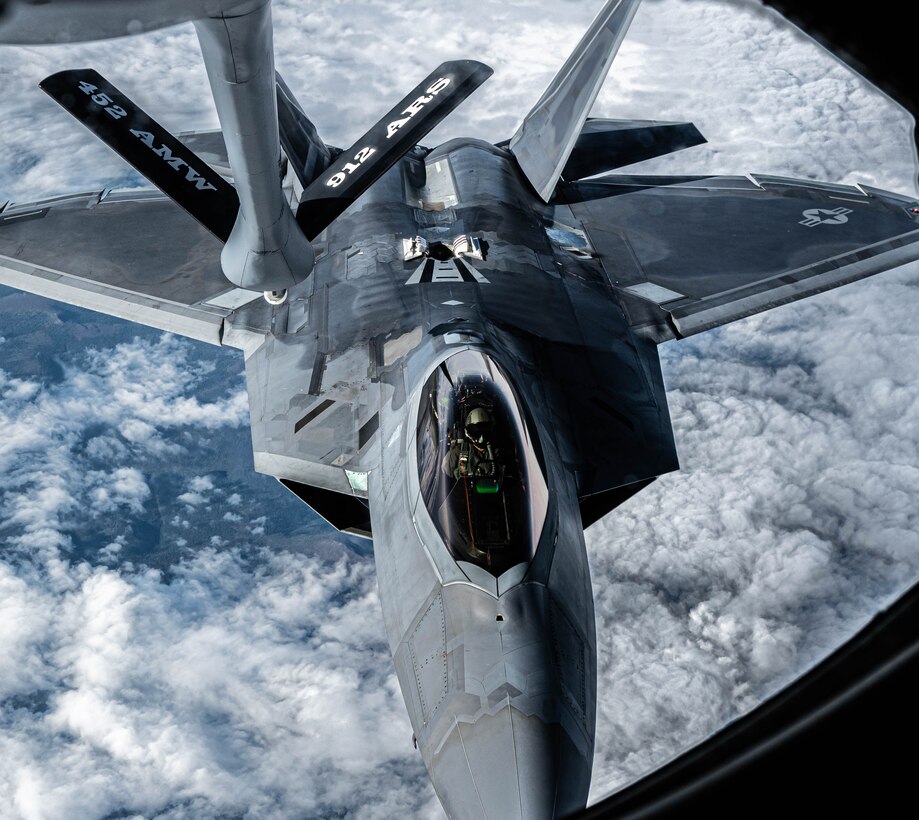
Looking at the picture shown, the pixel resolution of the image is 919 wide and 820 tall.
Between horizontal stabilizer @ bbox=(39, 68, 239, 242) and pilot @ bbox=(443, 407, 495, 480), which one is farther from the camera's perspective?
pilot @ bbox=(443, 407, 495, 480)

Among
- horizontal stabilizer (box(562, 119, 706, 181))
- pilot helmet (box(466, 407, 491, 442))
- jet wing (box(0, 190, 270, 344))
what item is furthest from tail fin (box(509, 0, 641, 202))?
pilot helmet (box(466, 407, 491, 442))

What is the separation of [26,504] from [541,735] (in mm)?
13144

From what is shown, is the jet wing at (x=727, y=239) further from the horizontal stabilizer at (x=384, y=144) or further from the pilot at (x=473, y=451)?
the pilot at (x=473, y=451)

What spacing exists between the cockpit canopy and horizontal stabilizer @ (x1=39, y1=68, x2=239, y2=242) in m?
2.34

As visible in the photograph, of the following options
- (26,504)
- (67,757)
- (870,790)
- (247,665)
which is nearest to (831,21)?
(870,790)

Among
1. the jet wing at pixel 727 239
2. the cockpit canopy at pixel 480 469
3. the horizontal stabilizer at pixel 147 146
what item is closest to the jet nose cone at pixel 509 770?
the cockpit canopy at pixel 480 469

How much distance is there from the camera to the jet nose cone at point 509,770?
15.5 ft

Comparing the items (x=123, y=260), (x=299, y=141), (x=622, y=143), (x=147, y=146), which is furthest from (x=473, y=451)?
(x=622, y=143)

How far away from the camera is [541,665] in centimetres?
530

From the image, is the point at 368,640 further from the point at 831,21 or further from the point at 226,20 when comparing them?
the point at 831,21

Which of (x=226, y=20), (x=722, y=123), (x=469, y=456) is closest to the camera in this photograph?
(x=226, y=20)

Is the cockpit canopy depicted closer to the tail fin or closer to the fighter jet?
the fighter jet

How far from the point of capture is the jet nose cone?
4.73 metres

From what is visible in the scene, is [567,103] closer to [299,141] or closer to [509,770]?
[299,141]
